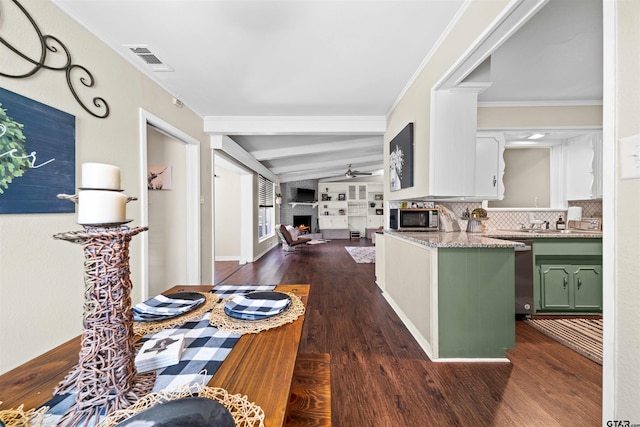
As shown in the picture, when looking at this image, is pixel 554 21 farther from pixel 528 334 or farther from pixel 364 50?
pixel 528 334

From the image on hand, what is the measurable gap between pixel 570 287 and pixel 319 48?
339 centimetres

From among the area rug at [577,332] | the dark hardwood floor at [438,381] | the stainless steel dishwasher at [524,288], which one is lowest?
the dark hardwood floor at [438,381]

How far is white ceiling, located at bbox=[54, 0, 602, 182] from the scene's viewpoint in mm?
1562

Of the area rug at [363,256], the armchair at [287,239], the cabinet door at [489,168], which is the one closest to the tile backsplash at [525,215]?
the cabinet door at [489,168]

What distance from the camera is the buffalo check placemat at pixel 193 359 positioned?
535 mm

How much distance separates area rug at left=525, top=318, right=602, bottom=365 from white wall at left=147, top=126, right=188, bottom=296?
12.9 ft

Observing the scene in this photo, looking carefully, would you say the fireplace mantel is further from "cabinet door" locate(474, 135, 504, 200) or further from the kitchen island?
the kitchen island

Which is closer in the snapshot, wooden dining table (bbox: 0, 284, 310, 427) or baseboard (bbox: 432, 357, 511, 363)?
wooden dining table (bbox: 0, 284, 310, 427)

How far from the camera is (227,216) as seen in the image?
20.1 ft

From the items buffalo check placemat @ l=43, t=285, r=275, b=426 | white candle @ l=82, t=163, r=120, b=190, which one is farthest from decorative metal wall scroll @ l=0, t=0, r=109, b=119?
buffalo check placemat @ l=43, t=285, r=275, b=426

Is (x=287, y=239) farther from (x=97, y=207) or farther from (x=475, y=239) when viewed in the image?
(x=97, y=207)

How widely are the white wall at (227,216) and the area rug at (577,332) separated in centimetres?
549

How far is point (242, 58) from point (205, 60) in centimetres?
32

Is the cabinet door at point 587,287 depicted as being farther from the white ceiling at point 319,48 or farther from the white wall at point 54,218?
the white wall at point 54,218
